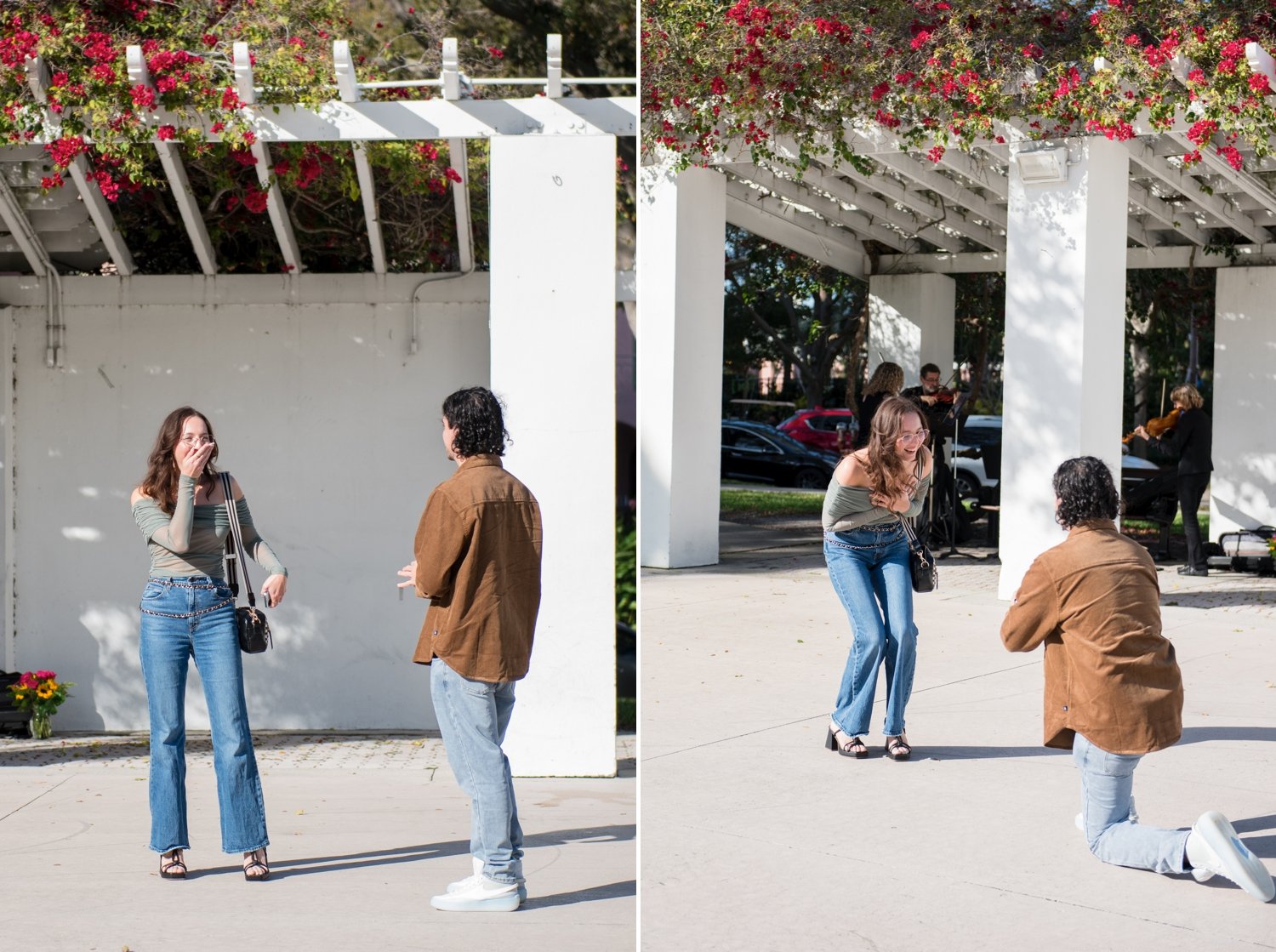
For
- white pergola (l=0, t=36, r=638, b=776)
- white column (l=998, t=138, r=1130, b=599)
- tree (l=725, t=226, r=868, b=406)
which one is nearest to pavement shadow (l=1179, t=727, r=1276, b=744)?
white column (l=998, t=138, r=1130, b=599)

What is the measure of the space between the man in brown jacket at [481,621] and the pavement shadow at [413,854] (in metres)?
0.32

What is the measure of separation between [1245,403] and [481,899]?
12.4m

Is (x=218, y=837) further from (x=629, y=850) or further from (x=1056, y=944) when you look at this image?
(x=1056, y=944)

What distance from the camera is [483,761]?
4.45 meters

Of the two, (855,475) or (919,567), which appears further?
(919,567)

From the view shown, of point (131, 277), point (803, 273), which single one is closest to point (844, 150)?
point (131, 277)

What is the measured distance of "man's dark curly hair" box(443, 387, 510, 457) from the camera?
455 centimetres

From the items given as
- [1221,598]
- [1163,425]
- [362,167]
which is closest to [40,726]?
[362,167]

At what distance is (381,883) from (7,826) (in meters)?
1.84

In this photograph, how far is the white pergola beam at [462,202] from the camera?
7.07 meters

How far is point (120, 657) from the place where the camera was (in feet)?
26.6

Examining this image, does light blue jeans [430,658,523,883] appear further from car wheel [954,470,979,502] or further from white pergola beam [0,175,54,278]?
car wheel [954,470,979,502]

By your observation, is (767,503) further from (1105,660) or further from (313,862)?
(1105,660)

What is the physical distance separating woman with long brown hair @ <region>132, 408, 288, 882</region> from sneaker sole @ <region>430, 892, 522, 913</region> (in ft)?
2.47
